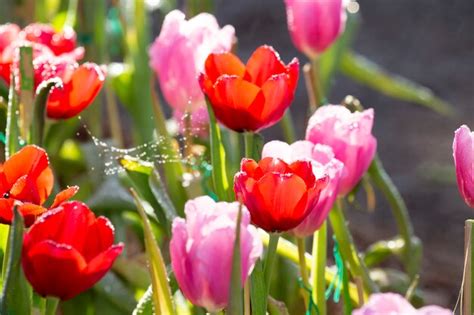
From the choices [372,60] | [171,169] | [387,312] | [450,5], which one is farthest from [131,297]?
[450,5]

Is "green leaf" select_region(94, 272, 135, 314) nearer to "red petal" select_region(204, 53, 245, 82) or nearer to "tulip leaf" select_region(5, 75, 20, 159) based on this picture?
"tulip leaf" select_region(5, 75, 20, 159)

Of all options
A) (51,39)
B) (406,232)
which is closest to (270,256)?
(51,39)

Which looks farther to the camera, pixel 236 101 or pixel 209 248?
pixel 236 101

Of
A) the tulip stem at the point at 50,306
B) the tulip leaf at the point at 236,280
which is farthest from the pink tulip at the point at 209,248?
the tulip stem at the point at 50,306

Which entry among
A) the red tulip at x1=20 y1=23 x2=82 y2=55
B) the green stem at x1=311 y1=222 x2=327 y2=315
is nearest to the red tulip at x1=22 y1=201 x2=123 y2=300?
the green stem at x1=311 y1=222 x2=327 y2=315

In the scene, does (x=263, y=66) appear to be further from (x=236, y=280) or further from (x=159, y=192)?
(x=236, y=280)

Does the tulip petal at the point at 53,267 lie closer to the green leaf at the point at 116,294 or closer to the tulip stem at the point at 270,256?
the tulip stem at the point at 270,256
